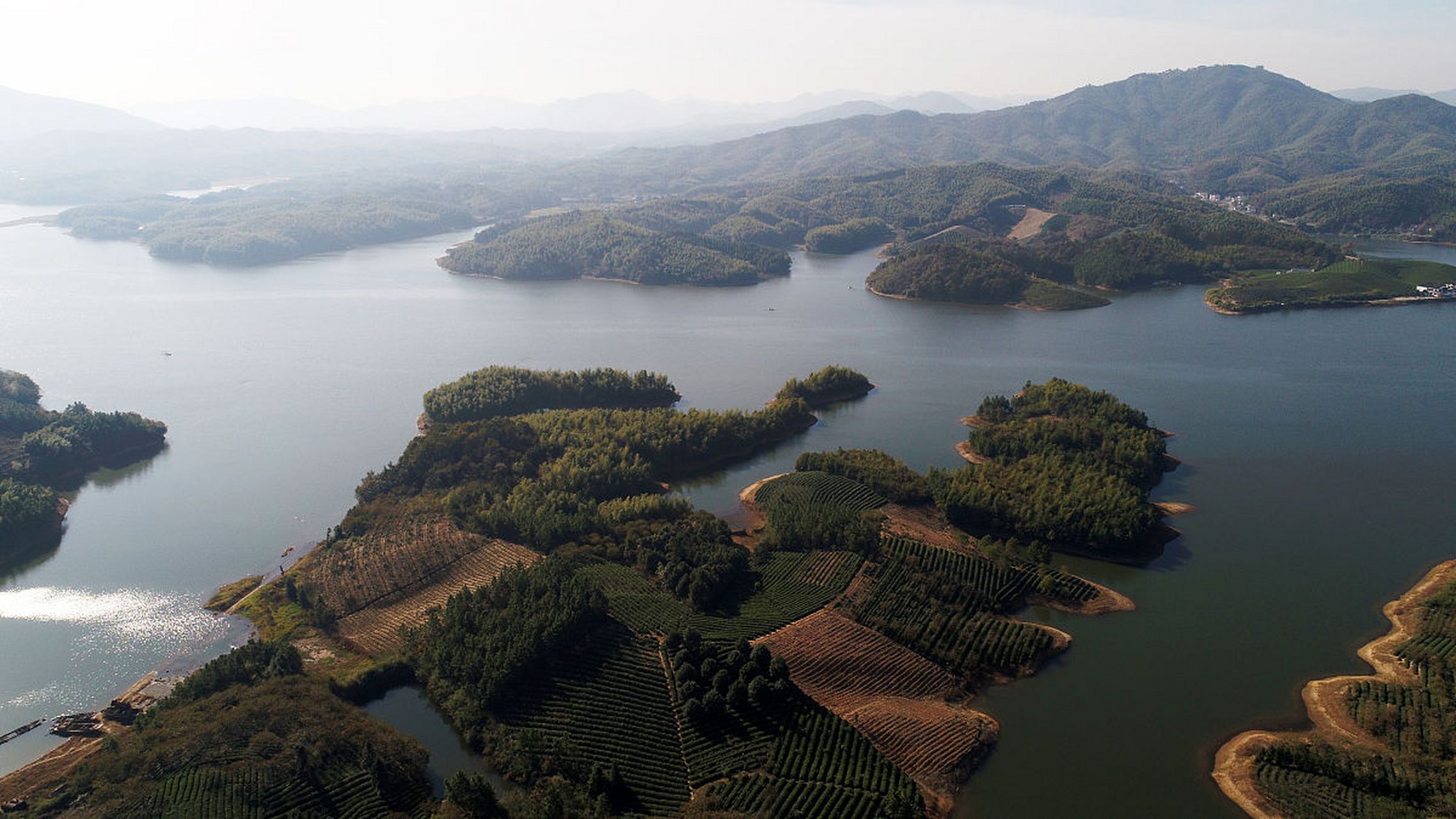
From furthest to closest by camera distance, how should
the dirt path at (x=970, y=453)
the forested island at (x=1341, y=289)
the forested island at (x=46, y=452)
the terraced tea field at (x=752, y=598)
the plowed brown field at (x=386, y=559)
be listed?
the forested island at (x=1341, y=289), the dirt path at (x=970, y=453), the forested island at (x=46, y=452), the plowed brown field at (x=386, y=559), the terraced tea field at (x=752, y=598)

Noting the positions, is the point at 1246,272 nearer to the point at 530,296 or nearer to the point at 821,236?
the point at 821,236

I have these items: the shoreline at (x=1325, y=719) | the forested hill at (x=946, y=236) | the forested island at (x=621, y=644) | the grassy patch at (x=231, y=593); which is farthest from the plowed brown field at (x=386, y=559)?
the forested hill at (x=946, y=236)

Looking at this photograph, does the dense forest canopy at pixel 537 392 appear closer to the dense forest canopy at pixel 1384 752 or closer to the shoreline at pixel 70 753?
the shoreline at pixel 70 753

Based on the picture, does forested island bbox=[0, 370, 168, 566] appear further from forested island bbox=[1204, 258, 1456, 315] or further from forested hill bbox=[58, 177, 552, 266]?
forested island bbox=[1204, 258, 1456, 315]

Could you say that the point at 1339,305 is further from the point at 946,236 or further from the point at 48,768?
the point at 48,768

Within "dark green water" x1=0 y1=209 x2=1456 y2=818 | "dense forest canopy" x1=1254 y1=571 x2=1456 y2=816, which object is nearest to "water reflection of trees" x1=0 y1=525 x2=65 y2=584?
"dark green water" x1=0 y1=209 x2=1456 y2=818

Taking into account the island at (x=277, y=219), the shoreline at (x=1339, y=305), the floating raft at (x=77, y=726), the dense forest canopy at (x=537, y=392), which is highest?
the island at (x=277, y=219)

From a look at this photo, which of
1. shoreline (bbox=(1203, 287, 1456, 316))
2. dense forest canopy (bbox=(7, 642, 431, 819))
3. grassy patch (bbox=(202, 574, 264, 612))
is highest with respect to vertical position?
shoreline (bbox=(1203, 287, 1456, 316))
